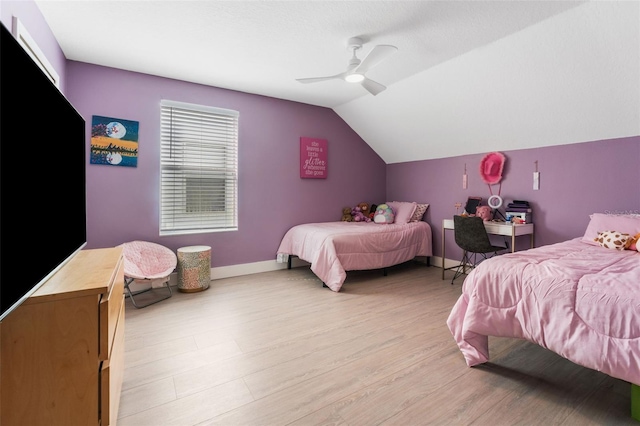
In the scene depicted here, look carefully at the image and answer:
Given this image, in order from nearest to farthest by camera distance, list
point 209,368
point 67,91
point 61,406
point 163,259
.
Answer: point 61,406 → point 209,368 → point 67,91 → point 163,259

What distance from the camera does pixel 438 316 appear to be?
2748 mm

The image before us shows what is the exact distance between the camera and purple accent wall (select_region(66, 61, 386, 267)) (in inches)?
128

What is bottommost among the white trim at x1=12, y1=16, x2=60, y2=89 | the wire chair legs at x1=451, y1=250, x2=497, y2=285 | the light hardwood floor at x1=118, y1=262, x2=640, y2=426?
the light hardwood floor at x1=118, y1=262, x2=640, y2=426

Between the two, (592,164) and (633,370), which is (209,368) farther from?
(592,164)

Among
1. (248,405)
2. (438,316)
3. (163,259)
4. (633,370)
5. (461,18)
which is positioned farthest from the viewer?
(163,259)

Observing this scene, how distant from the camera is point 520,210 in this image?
11.9ft

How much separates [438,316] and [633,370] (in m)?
1.46

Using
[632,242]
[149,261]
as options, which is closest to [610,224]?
[632,242]

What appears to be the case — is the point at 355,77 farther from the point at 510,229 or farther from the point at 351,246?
the point at 510,229

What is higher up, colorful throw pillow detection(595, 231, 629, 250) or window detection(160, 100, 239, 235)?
window detection(160, 100, 239, 235)

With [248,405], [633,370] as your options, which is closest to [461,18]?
[633,370]

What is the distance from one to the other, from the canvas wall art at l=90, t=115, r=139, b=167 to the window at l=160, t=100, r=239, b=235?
0.30m

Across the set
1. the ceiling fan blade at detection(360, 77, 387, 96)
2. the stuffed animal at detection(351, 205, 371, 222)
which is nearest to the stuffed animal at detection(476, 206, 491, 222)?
the stuffed animal at detection(351, 205, 371, 222)

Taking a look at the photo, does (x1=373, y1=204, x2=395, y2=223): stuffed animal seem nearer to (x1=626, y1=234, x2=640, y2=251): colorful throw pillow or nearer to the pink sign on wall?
the pink sign on wall
